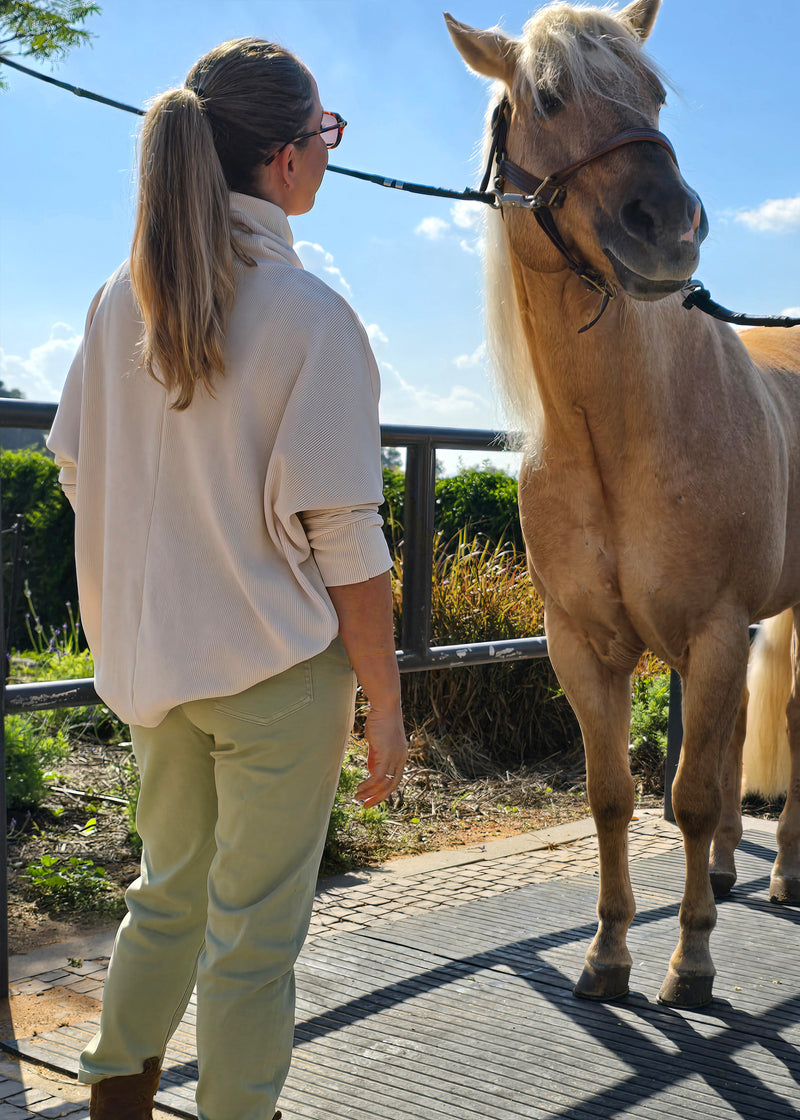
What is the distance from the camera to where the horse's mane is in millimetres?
2383

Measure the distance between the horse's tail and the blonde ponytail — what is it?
312cm

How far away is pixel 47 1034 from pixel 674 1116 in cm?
139

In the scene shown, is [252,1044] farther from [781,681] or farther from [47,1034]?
[781,681]

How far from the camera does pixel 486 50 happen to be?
8.33 ft

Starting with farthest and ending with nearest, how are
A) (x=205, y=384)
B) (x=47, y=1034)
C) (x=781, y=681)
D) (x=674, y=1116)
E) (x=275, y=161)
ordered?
(x=781, y=681) → (x=47, y=1034) → (x=674, y=1116) → (x=275, y=161) → (x=205, y=384)

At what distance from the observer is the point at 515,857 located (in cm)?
389

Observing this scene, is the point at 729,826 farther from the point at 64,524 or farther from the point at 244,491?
the point at 64,524

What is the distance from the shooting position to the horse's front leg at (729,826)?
137 inches

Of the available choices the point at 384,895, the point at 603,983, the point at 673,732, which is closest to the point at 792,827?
the point at 673,732

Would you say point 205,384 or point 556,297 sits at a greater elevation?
point 556,297

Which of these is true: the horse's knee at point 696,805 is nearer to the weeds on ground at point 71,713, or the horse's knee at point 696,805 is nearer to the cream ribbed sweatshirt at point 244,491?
the cream ribbed sweatshirt at point 244,491

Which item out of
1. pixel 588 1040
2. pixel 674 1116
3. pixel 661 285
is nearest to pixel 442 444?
pixel 661 285

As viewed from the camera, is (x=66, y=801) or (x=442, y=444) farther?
(x=66, y=801)

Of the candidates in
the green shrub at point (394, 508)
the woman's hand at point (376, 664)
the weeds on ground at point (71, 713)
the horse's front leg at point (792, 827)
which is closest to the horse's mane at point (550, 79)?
the woman's hand at point (376, 664)
